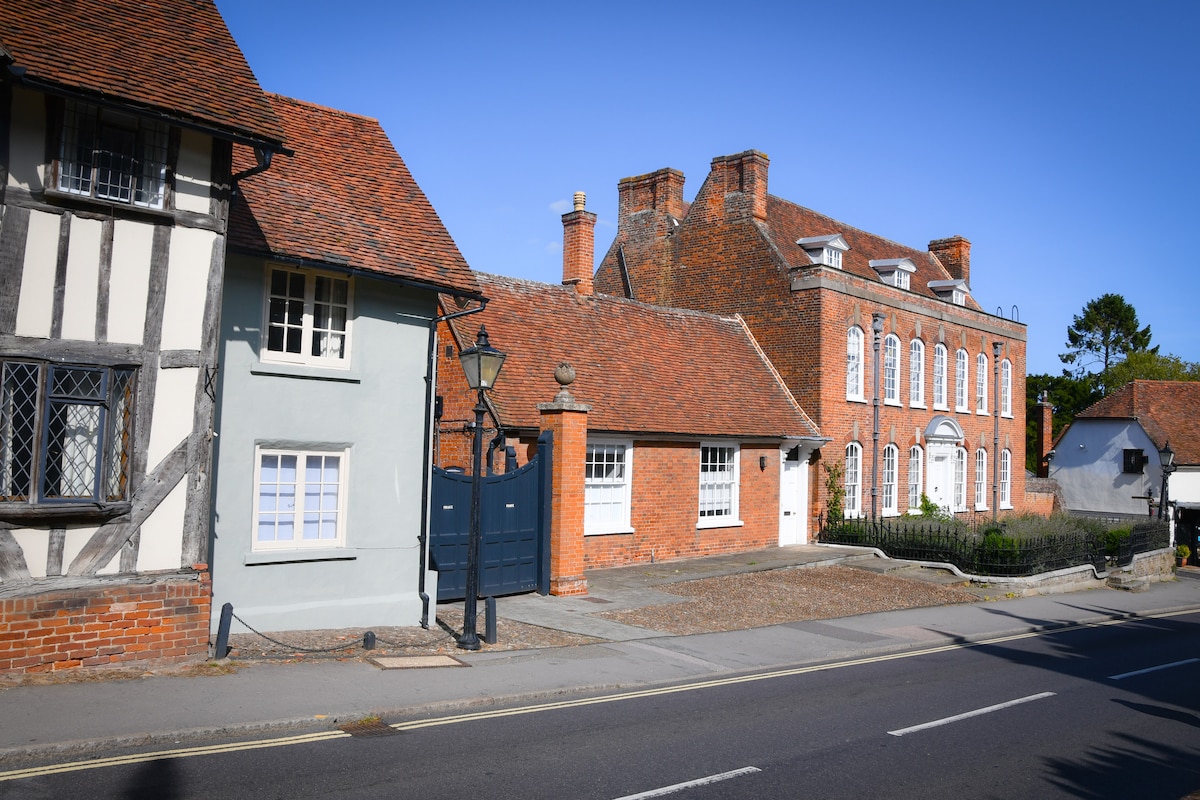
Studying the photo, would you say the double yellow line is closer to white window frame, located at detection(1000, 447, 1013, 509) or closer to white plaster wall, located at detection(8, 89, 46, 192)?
white plaster wall, located at detection(8, 89, 46, 192)

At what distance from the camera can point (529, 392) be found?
18969 millimetres

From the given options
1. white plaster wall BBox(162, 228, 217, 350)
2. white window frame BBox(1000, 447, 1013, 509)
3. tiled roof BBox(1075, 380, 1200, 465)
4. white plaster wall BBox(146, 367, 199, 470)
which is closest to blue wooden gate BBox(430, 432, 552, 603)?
white plaster wall BBox(146, 367, 199, 470)

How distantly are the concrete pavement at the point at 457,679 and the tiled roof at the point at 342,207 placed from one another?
17.2 feet

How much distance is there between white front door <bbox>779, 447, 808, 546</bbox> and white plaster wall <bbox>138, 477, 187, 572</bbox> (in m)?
17.2

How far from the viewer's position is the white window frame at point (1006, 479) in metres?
34.5

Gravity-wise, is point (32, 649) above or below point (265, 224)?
below

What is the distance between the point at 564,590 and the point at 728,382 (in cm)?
1009

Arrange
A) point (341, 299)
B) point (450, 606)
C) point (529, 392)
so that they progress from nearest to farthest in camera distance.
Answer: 1. point (341, 299)
2. point (450, 606)
3. point (529, 392)

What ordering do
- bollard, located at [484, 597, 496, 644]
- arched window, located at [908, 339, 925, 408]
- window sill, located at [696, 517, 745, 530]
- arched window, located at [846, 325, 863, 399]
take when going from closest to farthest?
bollard, located at [484, 597, 496, 644] → window sill, located at [696, 517, 745, 530] → arched window, located at [846, 325, 863, 399] → arched window, located at [908, 339, 925, 408]

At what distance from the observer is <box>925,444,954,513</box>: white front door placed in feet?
100

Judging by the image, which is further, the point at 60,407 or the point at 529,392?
the point at 529,392

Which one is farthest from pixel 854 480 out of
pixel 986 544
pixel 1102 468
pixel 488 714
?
pixel 1102 468

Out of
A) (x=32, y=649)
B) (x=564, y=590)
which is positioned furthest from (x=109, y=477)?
(x=564, y=590)

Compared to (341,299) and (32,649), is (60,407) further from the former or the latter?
(341,299)
